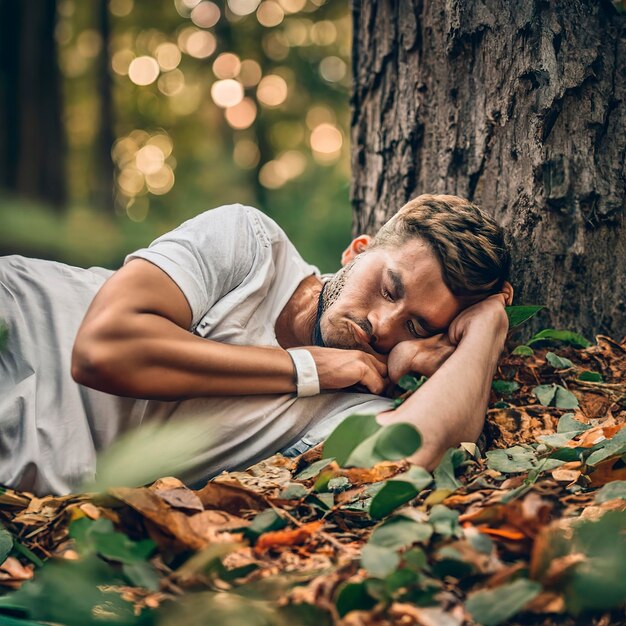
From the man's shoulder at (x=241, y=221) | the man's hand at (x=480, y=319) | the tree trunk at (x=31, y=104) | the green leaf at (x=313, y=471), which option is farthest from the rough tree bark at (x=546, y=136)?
the tree trunk at (x=31, y=104)

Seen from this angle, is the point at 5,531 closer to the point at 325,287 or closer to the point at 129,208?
the point at 325,287

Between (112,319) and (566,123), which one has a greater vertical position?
(566,123)

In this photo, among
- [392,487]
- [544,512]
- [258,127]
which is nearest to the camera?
[544,512]

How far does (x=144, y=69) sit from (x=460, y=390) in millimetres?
13325

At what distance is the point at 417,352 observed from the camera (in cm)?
263

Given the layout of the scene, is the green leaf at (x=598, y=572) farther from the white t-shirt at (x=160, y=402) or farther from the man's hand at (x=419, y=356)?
the man's hand at (x=419, y=356)

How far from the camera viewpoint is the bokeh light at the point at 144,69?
14.0m

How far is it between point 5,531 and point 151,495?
1.46ft

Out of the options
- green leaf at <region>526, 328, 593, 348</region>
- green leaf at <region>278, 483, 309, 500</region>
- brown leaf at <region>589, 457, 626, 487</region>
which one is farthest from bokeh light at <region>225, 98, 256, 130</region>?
brown leaf at <region>589, 457, 626, 487</region>

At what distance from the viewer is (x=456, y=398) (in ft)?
7.61

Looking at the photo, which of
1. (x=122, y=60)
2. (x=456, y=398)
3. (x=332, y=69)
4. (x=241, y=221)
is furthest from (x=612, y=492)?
(x=122, y=60)

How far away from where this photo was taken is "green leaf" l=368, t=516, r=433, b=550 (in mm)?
1450

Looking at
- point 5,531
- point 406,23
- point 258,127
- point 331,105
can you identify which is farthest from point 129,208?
point 5,531

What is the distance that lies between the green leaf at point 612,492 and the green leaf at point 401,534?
443 mm
